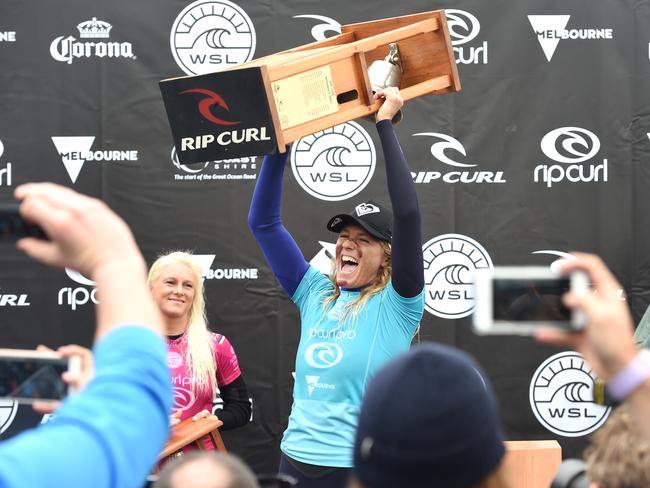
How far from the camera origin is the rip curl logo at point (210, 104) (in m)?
2.58

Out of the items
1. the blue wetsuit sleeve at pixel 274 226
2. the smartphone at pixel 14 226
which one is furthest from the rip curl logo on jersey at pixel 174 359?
the smartphone at pixel 14 226

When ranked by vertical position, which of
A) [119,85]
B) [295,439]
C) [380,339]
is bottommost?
[295,439]

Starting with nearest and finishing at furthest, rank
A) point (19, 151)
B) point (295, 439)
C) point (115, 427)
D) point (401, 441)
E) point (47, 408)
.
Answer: point (115, 427)
point (401, 441)
point (47, 408)
point (295, 439)
point (19, 151)

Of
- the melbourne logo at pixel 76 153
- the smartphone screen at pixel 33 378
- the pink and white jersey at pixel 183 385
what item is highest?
the melbourne logo at pixel 76 153

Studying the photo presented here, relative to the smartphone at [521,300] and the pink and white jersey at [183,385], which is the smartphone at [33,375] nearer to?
the smartphone at [521,300]

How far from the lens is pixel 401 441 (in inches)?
37.7

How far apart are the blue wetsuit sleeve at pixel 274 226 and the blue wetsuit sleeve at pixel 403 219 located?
1.25ft

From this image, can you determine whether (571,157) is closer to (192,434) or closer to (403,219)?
(403,219)

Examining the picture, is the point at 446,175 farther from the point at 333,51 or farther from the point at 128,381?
the point at 128,381

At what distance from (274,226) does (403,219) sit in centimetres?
53

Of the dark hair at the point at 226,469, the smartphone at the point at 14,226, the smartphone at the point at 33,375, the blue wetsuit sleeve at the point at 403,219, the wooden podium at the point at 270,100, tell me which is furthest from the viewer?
the blue wetsuit sleeve at the point at 403,219

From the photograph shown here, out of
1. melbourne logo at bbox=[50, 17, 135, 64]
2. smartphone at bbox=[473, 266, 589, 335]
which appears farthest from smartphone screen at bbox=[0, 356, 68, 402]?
melbourne logo at bbox=[50, 17, 135, 64]

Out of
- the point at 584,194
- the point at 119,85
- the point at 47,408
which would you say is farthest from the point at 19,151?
the point at 47,408

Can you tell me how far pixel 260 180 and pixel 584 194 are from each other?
188cm
